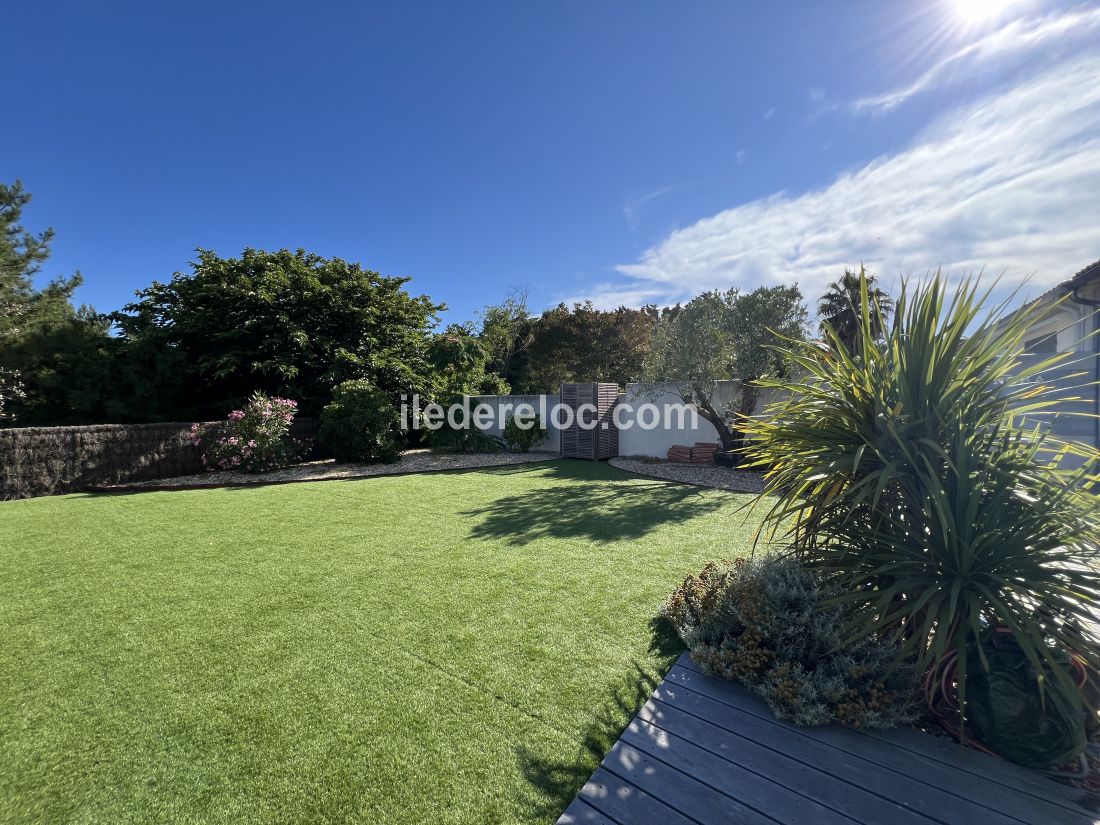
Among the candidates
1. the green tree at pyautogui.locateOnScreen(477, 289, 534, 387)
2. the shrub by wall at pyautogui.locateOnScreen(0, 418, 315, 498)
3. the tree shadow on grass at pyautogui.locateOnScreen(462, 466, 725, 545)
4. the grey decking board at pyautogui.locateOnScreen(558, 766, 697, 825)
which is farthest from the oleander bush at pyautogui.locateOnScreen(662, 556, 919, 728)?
the green tree at pyautogui.locateOnScreen(477, 289, 534, 387)

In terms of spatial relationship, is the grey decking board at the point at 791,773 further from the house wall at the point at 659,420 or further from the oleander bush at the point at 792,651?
the house wall at the point at 659,420

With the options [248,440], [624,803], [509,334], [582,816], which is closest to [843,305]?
[624,803]

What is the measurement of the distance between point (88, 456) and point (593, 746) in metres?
11.7

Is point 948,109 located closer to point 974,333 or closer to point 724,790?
point 974,333

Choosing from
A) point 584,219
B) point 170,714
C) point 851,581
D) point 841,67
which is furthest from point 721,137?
point 170,714

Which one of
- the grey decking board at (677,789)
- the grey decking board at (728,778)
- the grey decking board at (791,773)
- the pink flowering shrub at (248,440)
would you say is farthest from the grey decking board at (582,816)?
the pink flowering shrub at (248,440)

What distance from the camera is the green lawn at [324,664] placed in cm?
176

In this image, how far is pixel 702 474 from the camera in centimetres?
978

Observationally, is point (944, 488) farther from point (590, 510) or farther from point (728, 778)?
point (590, 510)

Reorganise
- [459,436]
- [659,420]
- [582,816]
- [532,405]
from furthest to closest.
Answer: [532,405] < [459,436] < [659,420] < [582,816]

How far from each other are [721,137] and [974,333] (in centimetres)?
644

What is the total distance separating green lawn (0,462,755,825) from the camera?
176 centimetres

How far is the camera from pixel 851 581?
2.18 m

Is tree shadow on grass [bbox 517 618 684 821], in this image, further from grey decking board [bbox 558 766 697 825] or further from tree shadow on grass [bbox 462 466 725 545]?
tree shadow on grass [bbox 462 466 725 545]
